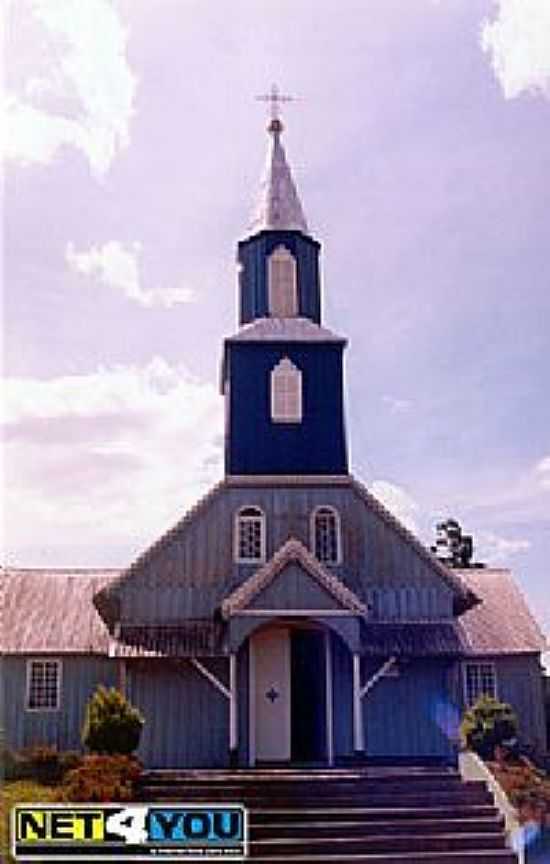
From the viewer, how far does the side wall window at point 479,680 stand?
23391mm

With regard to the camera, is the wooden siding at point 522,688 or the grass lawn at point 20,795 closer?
the grass lawn at point 20,795

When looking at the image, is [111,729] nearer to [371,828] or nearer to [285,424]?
[371,828]

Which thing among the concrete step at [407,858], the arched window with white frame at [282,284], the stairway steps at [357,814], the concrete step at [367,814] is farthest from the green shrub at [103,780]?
the arched window with white frame at [282,284]

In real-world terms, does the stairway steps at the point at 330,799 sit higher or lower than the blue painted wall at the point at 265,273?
lower

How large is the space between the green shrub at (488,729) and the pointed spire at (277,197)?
37.8 ft

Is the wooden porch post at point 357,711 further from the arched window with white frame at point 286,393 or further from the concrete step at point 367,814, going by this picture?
the arched window with white frame at point 286,393

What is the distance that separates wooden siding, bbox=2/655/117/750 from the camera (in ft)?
72.9

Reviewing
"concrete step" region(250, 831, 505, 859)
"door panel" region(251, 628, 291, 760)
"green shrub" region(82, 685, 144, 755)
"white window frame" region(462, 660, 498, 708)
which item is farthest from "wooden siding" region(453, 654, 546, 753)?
"concrete step" region(250, 831, 505, 859)

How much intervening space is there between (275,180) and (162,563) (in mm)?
9284

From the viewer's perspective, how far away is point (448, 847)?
1391 centimetres

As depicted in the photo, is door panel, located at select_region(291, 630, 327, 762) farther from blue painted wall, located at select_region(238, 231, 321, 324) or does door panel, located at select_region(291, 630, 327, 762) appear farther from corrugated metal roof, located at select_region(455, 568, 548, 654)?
blue painted wall, located at select_region(238, 231, 321, 324)

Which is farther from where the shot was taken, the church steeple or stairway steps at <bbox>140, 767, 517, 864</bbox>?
the church steeple

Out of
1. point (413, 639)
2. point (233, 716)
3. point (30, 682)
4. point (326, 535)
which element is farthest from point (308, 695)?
point (30, 682)

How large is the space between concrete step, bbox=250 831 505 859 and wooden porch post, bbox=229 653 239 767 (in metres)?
5.93
